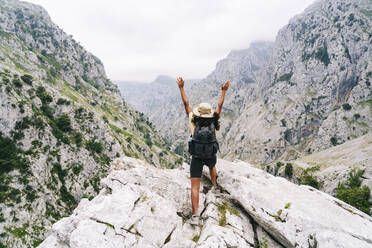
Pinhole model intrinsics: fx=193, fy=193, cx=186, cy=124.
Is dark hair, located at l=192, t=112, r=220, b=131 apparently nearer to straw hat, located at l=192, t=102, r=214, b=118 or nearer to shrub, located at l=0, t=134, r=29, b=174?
straw hat, located at l=192, t=102, r=214, b=118

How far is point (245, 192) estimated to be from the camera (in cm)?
1052

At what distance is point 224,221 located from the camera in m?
9.26

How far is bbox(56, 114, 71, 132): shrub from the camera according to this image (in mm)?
96719

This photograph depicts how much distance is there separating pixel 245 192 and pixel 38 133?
94.9 meters

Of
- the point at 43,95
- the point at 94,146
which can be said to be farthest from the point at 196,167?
the point at 43,95

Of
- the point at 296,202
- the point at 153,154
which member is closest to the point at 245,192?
the point at 296,202

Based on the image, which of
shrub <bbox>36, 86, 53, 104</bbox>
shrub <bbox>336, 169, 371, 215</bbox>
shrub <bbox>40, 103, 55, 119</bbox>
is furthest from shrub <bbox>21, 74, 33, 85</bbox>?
shrub <bbox>336, 169, 371, 215</bbox>

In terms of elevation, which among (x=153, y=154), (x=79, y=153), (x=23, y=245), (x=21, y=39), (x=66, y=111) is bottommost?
(x=153, y=154)

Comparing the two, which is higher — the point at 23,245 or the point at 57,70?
the point at 57,70

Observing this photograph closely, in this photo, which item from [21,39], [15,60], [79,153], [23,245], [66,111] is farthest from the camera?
[21,39]

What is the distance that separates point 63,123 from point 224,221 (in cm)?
10926

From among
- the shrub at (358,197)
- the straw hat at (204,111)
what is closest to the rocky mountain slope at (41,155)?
the straw hat at (204,111)

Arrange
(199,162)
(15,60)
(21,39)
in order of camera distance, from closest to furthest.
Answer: (199,162), (15,60), (21,39)

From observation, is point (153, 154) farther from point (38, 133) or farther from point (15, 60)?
point (15, 60)
